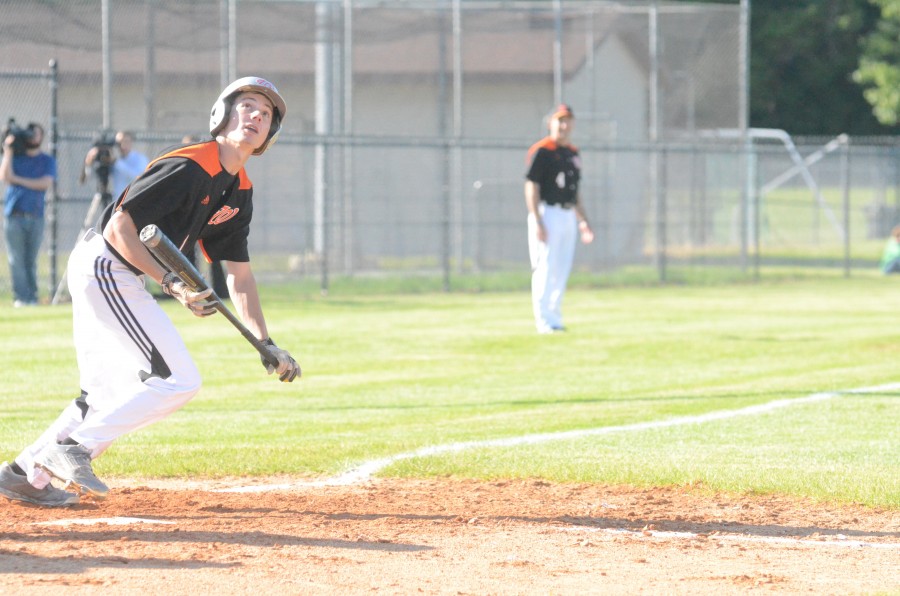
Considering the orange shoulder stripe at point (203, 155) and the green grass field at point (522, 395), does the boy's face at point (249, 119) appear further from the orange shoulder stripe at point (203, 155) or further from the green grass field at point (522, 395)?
the green grass field at point (522, 395)

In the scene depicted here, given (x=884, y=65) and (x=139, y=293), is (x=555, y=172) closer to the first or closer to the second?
(x=139, y=293)

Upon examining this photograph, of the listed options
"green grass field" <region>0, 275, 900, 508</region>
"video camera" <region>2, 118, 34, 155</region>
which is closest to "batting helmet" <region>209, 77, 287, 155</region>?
"green grass field" <region>0, 275, 900, 508</region>

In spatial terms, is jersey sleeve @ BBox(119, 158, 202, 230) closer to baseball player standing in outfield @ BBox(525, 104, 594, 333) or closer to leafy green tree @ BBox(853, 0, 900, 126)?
baseball player standing in outfield @ BBox(525, 104, 594, 333)

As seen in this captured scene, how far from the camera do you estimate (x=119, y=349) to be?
570 cm

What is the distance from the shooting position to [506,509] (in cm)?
635

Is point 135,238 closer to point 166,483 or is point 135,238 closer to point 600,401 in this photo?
point 166,483

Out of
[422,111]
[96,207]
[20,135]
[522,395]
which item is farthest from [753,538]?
[422,111]

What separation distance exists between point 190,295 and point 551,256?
29.8ft

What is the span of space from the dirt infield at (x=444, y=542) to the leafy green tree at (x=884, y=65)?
123ft

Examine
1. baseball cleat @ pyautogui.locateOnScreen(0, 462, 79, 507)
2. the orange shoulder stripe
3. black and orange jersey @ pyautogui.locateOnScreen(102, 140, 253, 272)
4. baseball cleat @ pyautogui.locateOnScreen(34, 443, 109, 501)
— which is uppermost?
the orange shoulder stripe

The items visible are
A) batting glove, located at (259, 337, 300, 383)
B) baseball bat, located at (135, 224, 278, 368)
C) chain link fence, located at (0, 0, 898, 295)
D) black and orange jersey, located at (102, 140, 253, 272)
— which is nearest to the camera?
baseball bat, located at (135, 224, 278, 368)

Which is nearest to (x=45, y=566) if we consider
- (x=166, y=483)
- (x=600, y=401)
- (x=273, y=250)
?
(x=166, y=483)

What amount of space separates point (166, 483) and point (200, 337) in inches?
277

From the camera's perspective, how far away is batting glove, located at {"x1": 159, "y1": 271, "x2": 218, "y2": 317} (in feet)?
17.6
